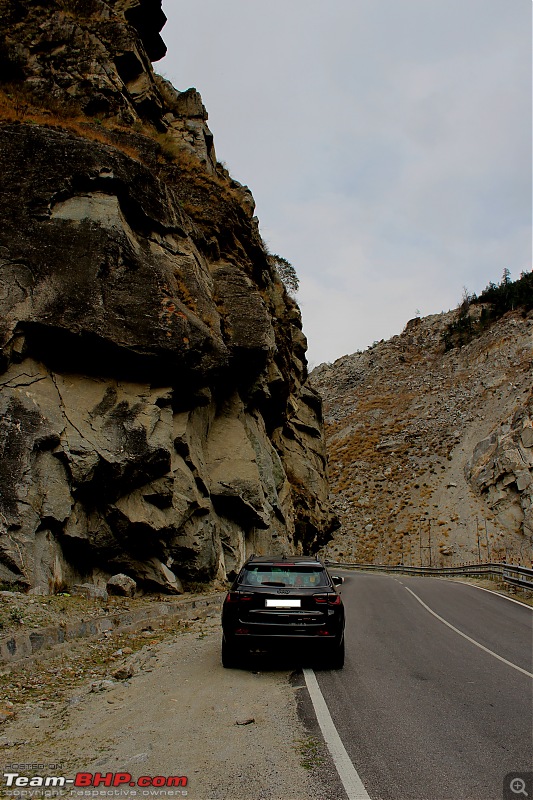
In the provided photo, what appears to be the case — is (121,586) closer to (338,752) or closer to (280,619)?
(280,619)

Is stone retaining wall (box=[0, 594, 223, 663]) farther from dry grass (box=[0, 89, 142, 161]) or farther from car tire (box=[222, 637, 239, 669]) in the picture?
dry grass (box=[0, 89, 142, 161])

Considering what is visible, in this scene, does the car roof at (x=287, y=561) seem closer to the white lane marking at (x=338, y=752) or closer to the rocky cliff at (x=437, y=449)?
the white lane marking at (x=338, y=752)

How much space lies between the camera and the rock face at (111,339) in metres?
12.2

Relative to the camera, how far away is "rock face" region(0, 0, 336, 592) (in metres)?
12.2

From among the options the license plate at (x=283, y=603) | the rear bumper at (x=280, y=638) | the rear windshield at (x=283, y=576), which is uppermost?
the rear windshield at (x=283, y=576)

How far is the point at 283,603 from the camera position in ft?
23.8

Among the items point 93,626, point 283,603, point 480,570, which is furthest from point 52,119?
point 480,570

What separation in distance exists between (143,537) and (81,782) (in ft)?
33.3

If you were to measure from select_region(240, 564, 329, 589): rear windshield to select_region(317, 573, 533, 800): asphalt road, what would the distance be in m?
1.22

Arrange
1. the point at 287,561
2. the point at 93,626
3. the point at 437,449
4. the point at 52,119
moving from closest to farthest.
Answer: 1. the point at 287,561
2. the point at 93,626
3. the point at 52,119
4. the point at 437,449

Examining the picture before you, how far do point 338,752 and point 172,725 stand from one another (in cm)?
160

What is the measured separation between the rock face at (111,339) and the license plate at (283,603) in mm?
5651

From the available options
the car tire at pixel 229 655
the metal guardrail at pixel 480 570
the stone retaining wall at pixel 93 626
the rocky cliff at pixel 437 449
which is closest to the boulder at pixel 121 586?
the stone retaining wall at pixel 93 626

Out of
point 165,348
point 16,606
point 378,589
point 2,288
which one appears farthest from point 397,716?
point 378,589
